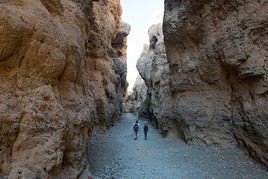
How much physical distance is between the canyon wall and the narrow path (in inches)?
29.0

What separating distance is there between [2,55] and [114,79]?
2358 cm

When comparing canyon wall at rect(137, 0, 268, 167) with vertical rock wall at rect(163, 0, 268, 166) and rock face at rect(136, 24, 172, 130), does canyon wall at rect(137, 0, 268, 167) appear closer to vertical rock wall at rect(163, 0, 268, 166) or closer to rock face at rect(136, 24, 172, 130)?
vertical rock wall at rect(163, 0, 268, 166)

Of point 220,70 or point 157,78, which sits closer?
point 220,70

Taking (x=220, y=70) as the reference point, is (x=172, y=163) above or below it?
below

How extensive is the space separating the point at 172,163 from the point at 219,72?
5.60 metres

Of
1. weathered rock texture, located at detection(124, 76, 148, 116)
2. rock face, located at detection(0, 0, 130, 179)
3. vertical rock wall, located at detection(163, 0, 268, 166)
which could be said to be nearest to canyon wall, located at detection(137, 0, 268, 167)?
vertical rock wall, located at detection(163, 0, 268, 166)

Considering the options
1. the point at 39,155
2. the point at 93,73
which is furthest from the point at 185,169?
the point at 93,73

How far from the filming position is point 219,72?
13852mm

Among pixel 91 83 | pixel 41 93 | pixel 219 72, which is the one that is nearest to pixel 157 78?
pixel 91 83

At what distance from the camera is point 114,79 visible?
2964 cm

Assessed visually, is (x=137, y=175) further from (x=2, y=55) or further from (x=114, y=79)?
(x=114, y=79)

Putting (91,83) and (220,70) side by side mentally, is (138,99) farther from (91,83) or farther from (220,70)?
(220,70)

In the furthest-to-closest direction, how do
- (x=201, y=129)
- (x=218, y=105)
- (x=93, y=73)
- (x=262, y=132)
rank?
(x=93, y=73)
(x=201, y=129)
(x=218, y=105)
(x=262, y=132)

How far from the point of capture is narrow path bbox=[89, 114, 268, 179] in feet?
32.9
